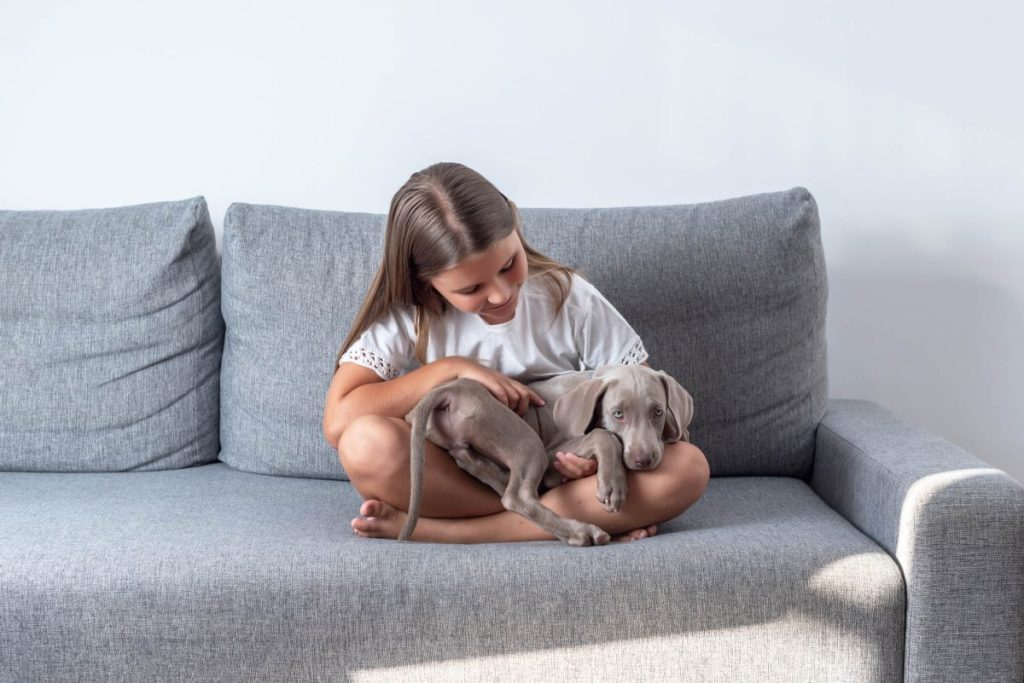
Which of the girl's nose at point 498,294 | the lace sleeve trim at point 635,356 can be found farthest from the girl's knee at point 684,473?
the girl's nose at point 498,294

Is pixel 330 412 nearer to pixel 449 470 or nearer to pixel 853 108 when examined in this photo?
pixel 449 470

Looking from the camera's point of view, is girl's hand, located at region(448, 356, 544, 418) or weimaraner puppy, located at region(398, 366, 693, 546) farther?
girl's hand, located at region(448, 356, 544, 418)

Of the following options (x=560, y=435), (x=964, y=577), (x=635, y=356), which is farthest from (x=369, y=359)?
(x=964, y=577)

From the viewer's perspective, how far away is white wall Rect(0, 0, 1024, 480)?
2.52 m

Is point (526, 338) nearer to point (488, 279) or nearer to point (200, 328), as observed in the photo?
point (488, 279)

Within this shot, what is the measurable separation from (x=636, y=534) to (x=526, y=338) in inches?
18.4

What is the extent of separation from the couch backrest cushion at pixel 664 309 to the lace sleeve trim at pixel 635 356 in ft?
0.57

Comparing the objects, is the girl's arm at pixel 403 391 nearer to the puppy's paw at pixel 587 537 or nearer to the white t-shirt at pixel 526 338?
the white t-shirt at pixel 526 338

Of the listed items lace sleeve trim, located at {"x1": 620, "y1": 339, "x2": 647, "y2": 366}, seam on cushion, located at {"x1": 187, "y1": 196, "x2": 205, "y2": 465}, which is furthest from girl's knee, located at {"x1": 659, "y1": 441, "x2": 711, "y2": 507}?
seam on cushion, located at {"x1": 187, "y1": 196, "x2": 205, "y2": 465}

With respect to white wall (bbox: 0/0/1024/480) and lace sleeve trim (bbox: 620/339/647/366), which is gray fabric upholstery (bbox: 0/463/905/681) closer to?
lace sleeve trim (bbox: 620/339/647/366)

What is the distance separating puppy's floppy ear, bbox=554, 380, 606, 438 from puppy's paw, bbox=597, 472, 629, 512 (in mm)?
112

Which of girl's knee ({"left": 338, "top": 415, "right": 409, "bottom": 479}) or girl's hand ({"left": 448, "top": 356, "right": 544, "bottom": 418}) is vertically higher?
girl's hand ({"left": 448, "top": 356, "right": 544, "bottom": 418})

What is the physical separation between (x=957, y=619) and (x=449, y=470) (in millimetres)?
862

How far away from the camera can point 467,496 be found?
181 centimetres
